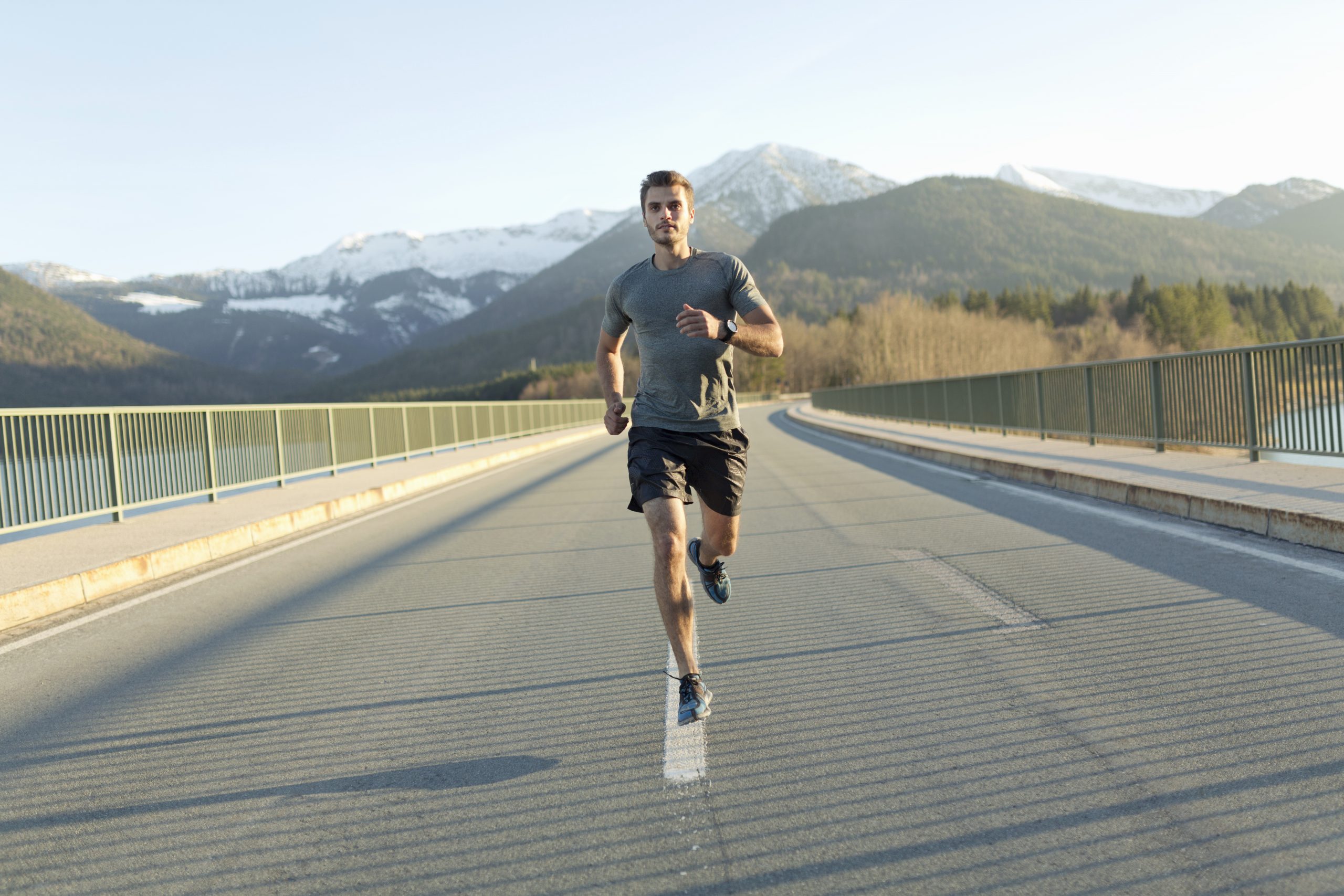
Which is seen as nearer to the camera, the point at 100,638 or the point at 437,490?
the point at 100,638

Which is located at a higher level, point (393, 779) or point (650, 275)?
point (650, 275)

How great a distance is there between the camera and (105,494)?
10.7m

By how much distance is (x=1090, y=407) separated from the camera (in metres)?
16.2

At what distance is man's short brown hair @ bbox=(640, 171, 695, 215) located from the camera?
13.0ft

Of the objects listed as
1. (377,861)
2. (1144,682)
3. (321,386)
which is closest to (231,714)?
(377,861)

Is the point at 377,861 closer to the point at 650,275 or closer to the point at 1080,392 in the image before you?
the point at 650,275

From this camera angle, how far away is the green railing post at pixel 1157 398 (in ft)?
44.7

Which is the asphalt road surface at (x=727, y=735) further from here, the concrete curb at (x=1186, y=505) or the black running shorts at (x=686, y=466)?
the black running shorts at (x=686, y=466)

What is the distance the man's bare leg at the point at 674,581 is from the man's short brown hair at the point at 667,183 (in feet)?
4.00

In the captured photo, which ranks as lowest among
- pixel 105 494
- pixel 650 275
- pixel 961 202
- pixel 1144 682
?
pixel 1144 682

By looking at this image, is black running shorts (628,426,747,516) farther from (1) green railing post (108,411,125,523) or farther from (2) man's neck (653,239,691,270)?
(1) green railing post (108,411,125,523)

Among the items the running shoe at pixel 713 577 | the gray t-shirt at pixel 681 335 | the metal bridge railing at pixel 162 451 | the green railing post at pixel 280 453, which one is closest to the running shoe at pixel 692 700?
the running shoe at pixel 713 577

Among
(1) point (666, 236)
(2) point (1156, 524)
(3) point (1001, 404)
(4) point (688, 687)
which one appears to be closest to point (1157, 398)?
(2) point (1156, 524)

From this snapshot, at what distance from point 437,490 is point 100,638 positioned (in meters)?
10.3
